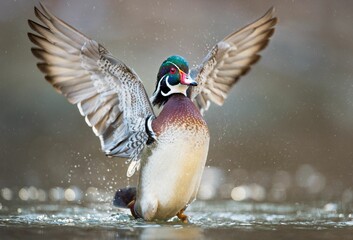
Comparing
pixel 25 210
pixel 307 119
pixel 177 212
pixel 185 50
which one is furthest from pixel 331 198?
pixel 185 50

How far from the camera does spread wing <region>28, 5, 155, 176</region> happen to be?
5.70 m

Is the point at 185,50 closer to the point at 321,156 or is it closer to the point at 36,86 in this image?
the point at 36,86

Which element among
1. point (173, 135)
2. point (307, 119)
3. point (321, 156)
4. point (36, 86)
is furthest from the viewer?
point (36, 86)

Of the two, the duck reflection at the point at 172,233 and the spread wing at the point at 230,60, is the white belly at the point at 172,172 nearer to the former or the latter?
the duck reflection at the point at 172,233

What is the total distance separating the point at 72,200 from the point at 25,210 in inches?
29.4

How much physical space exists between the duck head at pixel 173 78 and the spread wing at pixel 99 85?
13 cm

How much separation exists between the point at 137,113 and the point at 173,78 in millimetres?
305

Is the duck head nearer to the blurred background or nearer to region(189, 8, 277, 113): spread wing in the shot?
region(189, 8, 277, 113): spread wing

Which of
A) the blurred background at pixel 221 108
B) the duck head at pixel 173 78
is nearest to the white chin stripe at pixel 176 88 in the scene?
the duck head at pixel 173 78

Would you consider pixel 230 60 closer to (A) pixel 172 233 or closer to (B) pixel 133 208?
(B) pixel 133 208

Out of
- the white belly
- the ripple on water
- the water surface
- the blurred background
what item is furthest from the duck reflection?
the blurred background

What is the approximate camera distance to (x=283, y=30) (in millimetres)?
12320

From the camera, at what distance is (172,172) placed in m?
5.48

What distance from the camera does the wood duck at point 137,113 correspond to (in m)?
5.50
